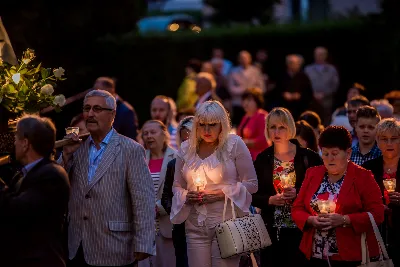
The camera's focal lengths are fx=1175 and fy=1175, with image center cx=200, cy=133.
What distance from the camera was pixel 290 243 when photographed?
456 inches

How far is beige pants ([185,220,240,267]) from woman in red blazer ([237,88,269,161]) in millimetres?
6296

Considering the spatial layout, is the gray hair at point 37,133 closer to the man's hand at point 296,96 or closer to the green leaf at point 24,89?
the green leaf at point 24,89

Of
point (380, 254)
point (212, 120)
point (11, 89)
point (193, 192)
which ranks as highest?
point (11, 89)

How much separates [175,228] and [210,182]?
833 mm

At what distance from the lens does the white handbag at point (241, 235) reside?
10.7 m

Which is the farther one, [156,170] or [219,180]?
[156,170]

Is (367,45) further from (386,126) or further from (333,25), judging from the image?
(386,126)

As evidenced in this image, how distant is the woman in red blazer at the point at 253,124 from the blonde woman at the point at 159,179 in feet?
13.8

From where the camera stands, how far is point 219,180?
11109mm

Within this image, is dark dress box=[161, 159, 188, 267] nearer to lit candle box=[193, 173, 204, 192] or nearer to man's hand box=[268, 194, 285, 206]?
Answer: lit candle box=[193, 173, 204, 192]

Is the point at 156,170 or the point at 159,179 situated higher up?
the point at 156,170

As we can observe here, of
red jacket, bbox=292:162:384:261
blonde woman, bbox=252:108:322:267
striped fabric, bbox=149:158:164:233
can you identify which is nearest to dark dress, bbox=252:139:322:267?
blonde woman, bbox=252:108:322:267

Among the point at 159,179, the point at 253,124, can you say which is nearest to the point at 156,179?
the point at 159,179

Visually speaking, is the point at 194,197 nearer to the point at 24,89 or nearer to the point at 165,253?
the point at 165,253
